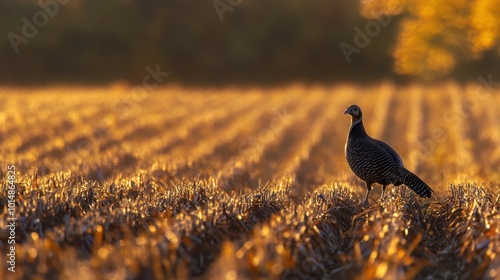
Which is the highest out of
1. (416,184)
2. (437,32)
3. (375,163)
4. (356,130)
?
(356,130)

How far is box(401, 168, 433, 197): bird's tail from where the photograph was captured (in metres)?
10.4

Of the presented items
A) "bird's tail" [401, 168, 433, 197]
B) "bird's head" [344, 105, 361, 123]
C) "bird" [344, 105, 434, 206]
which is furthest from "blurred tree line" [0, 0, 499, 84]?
"bird's tail" [401, 168, 433, 197]

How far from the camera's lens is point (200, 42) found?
53094 mm

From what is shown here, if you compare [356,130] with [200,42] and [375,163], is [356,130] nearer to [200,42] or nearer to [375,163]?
[375,163]

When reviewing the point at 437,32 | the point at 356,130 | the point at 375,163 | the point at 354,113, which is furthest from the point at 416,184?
the point at 437,32

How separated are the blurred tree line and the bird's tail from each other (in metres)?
38.1

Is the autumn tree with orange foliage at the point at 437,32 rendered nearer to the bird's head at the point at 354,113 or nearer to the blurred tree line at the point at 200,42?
the blurred tree line at the point at 200,42

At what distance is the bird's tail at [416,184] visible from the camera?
410 inches

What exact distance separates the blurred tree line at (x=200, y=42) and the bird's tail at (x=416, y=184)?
38.1m

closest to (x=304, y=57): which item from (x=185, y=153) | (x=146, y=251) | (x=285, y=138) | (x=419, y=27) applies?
(x=419, y=27)

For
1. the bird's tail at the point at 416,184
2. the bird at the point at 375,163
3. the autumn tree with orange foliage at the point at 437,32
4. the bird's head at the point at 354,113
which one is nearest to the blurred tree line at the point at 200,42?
the autumn tree with orange foliage at the point at 437,32

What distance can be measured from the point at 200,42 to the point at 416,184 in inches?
1710

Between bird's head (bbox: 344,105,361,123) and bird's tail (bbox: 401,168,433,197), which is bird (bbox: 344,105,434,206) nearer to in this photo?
bird's tail (bbox: 401,168,433,197)

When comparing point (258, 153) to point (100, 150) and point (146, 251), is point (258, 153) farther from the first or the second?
point (146, 251)
